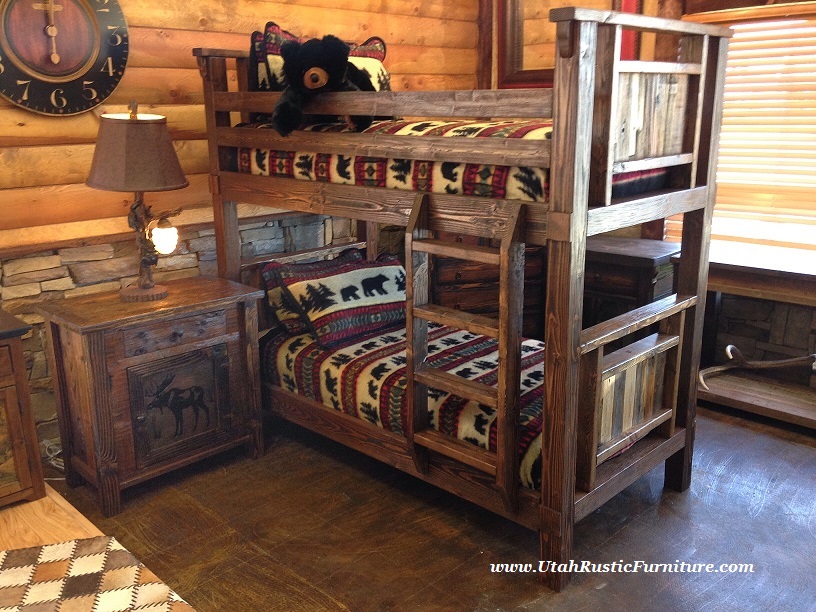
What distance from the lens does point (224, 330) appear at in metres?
A: 2.98

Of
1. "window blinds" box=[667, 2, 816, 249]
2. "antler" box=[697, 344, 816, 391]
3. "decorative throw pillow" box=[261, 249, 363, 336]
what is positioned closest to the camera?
"decorative throw pillow" box=[261, 249, 363, 336]

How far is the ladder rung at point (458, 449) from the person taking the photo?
2.35 metres

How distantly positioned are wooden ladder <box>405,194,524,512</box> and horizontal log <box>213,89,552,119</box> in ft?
0.86

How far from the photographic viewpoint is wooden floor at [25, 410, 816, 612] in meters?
2.25

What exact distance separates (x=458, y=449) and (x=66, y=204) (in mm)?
Result: 1810

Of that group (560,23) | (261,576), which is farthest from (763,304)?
(261,576)

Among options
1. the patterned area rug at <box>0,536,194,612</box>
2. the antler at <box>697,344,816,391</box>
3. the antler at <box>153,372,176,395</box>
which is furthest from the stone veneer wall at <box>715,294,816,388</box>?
the patterned area rug at <box>0,536,194,612</box>

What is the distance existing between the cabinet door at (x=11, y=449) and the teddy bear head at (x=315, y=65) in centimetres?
140

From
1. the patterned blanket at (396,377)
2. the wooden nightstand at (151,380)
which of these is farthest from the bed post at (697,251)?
the wooden nightstand at (151,380)

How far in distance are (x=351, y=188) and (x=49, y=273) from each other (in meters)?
1.29

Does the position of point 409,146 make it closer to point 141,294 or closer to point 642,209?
point 642,209

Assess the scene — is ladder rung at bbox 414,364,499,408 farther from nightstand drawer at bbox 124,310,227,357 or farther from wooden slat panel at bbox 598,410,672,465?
nightstand drawer at bbox 124,310,227,357

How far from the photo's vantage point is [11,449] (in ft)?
8.00

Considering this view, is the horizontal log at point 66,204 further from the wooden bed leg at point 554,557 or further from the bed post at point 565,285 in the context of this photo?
the wooden bed leg at point 554,557
